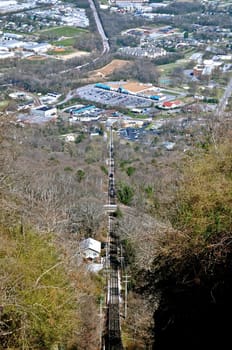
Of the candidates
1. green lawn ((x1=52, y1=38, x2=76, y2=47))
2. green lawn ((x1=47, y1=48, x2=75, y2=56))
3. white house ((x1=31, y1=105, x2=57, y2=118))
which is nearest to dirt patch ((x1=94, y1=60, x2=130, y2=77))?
green lawn ((x1=47, y1=48, x2=75, y2=56))

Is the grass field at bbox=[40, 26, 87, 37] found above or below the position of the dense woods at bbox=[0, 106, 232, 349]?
above

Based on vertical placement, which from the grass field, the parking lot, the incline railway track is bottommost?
the incline railway track

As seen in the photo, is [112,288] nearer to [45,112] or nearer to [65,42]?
[45,112]

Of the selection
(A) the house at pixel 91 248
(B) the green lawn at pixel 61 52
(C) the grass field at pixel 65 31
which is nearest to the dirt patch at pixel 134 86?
(B) the green lawn at pixel 61 52

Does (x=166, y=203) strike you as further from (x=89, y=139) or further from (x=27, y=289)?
(x=89, y=139)

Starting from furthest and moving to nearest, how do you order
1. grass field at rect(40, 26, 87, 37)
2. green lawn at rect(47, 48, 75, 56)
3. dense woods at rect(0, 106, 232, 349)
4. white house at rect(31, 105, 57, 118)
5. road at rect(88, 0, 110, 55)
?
grass field at rect(40, 26, 87, 37), road at rect(88, 0, 110, 55), green lawn at rect(47, 48, 75, 56), white house at rect(31, 105, 57, 118), dense woods at rect(0, 106, 232, 349)

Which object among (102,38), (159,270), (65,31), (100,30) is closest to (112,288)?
(159,270)

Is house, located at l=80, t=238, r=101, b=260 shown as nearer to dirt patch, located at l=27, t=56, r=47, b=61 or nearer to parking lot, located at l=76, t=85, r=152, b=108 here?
parking lot, located at l=76, t=85, r=152, b=108
